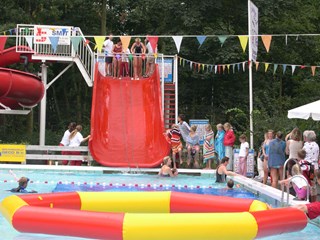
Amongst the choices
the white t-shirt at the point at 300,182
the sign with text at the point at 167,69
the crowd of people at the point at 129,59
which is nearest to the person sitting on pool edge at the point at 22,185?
the white t-shirt at the point at 300,182

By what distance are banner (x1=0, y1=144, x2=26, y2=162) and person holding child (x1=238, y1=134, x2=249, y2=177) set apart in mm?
6643

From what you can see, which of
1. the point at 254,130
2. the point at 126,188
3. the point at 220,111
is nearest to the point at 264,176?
the point at 126,188

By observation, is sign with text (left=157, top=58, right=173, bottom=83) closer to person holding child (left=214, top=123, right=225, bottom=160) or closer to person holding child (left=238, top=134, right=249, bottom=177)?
person holding child (left=214, top=123, right=225, bottom=160)

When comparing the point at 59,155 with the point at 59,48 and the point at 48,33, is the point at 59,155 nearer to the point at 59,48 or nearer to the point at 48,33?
the point at 48,33

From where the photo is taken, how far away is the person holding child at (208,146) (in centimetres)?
1739

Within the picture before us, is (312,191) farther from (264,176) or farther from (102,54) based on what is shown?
(102,54)

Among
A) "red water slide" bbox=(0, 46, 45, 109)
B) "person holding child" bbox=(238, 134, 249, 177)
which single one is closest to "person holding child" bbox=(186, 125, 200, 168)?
"person holding child" bbox=(238, 134, 249, 177)

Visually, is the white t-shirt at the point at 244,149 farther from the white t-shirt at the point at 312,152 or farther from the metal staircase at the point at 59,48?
the metal staircase at the point at 59,48

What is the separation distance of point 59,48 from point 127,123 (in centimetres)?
383

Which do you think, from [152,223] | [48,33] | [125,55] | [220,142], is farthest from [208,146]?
[152,223]

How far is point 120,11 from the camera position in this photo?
3175 cm

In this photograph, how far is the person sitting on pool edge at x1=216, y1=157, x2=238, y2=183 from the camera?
1474cm

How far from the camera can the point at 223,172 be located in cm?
1480

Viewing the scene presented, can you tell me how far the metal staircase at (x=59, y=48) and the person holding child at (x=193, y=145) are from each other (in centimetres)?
469
